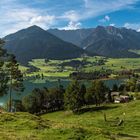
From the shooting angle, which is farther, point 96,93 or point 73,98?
point 96,93

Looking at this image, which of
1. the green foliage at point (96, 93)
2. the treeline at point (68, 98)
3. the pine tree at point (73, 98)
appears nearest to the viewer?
the pine tree at point (73, 98)

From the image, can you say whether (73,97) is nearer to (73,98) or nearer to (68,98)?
(73,98)

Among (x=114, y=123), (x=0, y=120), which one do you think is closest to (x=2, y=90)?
(x=114, y=123)

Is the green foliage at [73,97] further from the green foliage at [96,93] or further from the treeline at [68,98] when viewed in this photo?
the green foliage at [96,93]

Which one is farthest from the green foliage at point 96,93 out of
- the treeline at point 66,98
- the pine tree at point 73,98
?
the pine tree at point 73,98

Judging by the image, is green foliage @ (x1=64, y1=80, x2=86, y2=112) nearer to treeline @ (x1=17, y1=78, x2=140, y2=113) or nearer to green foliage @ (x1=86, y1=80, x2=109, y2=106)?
treeline @ (x1=17, y1=78, x2=140, y2=113)

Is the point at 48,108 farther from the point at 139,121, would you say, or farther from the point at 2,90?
the point at 139,121

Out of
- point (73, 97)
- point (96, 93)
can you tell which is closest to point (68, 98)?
point (73, 97)

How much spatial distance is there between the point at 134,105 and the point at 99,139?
96.0 m

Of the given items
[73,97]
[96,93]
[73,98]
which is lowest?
[73,98]

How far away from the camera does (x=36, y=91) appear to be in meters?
192

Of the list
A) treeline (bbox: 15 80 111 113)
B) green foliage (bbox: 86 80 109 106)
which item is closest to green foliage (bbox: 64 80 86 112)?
treeline (bbox: 15 80 111 113)

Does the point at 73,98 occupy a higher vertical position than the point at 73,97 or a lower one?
lower

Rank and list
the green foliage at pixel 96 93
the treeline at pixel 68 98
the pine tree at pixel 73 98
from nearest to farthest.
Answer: the pine tree at pixel 73 98
the treeline at pixel 68 98
the green foliage at pixel 96 93
